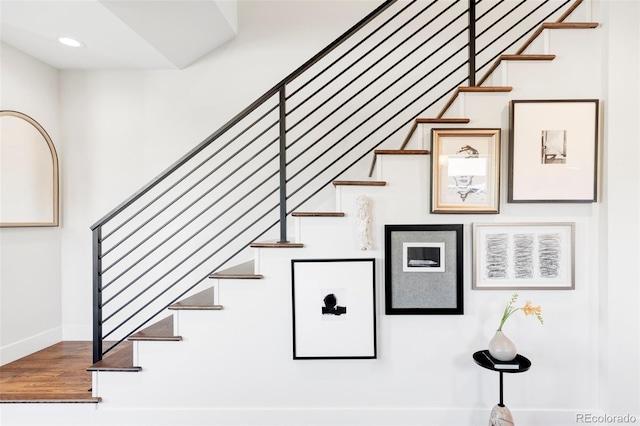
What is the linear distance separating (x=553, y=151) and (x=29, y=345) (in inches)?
163

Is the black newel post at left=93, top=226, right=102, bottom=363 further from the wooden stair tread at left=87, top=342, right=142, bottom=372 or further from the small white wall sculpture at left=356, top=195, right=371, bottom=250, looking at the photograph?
the small white wall sculpture at left=356, top=195, right=371, bottom=250

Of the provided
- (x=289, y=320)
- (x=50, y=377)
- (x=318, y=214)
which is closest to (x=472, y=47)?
(x=318, y=214)

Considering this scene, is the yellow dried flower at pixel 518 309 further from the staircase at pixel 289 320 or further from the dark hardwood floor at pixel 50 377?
the dark hardwood floor at pixel 50 377

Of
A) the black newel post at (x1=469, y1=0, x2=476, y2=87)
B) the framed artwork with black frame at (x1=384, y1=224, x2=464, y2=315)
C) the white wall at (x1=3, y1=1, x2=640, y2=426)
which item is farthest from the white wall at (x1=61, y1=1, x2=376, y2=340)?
the framed artwork with black frame at (x1=384, y1=224, x2=464, y2=315)

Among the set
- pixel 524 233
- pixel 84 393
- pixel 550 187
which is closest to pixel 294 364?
pixel 84 393

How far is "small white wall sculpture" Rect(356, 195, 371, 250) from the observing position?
1.98m

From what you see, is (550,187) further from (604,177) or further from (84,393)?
(84,393)

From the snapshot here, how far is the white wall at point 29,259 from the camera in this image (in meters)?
2.58

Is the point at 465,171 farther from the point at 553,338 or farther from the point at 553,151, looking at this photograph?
the point at 553,338

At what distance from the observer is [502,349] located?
71.7 inches

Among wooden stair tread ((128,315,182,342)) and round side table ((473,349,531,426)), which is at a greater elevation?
wooden stair tread ((128,315,182,342))

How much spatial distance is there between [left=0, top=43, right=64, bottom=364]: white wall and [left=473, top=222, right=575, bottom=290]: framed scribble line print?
3407 mm

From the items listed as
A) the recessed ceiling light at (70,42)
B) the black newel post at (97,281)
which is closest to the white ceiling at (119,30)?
the recessed ceiling light at (70,42)

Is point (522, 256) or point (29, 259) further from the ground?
point (522, 256)
